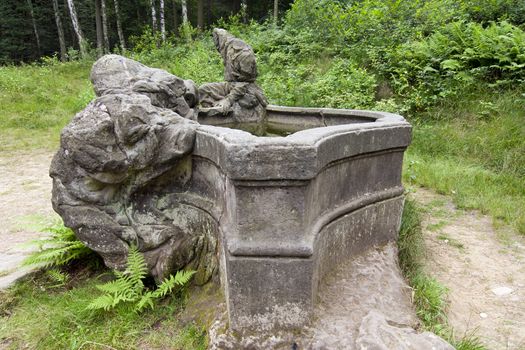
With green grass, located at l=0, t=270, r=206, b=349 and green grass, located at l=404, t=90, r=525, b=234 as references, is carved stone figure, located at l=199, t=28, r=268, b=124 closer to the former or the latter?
green grass, located at l=0, t=270, r=206, b=349


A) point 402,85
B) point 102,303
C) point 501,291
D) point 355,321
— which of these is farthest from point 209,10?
point 355,321

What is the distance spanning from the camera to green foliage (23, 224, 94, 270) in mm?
3076

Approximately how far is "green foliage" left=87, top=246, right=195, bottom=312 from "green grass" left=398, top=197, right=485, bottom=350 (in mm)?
1727

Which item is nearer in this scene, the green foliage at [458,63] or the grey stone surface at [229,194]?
the grey stone surface at [229,194]

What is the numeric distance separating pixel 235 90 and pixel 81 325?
278 cm

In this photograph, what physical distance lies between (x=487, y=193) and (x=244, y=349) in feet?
15.2

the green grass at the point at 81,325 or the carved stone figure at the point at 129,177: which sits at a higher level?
the carved stone figure at the point at 129,177

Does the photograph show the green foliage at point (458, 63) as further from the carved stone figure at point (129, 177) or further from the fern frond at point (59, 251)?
the fern frond at point (59, 251)

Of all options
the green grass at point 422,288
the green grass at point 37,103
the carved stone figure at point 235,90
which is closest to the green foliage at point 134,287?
the green grass at point 422,288

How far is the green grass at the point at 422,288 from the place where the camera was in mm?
2641

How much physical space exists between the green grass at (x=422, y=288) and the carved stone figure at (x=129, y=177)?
62.6 inches

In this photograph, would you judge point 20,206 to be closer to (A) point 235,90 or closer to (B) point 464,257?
(A) point 235,90

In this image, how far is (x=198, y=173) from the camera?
286 cm

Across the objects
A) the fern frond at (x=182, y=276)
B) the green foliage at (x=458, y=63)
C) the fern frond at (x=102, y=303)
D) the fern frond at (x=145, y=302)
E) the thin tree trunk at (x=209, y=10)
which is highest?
the thin tree trunk at (x=209, y=10)
